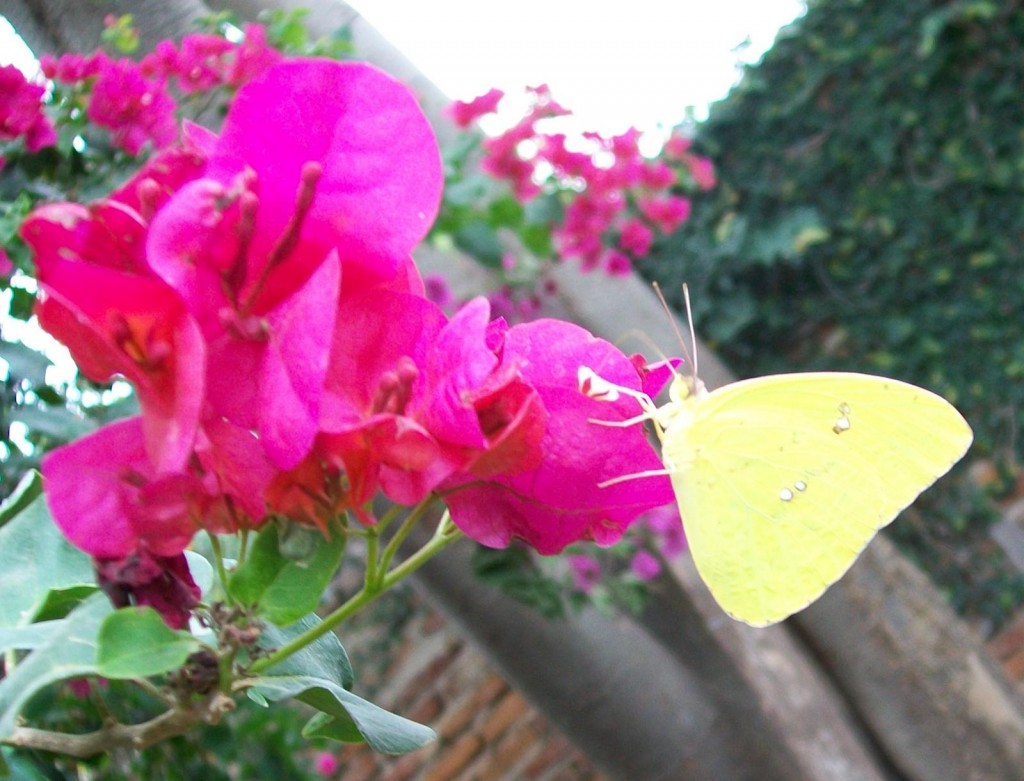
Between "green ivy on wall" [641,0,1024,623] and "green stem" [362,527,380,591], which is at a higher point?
"green stem" [362,527,380,591]

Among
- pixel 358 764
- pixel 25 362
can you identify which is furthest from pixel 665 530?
pixel 358 764

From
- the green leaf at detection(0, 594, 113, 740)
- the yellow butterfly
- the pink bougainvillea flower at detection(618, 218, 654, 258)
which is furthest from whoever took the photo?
the pink bougainvillea flower at detection(618, 218, 654, 258)

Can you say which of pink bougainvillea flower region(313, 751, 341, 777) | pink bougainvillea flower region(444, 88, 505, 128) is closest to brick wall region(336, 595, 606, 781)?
pink bougainvillea flower region(313, 751, 341, 777)

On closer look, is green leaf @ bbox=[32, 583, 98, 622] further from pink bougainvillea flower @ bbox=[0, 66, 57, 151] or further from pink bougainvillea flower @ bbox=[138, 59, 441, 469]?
pink bougainvillea flower @ bbox=[0, 66, 57, 151]

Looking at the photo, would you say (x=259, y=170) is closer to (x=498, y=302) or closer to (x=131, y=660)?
(x=131, y=660)

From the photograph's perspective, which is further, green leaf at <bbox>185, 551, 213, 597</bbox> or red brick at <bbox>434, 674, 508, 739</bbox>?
red brick at <bbox>434, 674, 508, 739</bbox>

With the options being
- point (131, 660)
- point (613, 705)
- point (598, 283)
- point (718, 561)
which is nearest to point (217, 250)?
point (131, 660)
